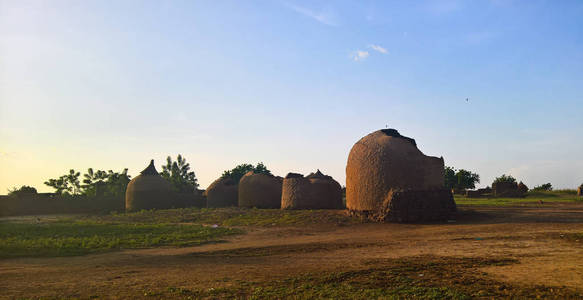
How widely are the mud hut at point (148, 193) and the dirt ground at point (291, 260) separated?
70.8 ft

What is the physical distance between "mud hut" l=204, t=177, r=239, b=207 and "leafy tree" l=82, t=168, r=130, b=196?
15.1 meters

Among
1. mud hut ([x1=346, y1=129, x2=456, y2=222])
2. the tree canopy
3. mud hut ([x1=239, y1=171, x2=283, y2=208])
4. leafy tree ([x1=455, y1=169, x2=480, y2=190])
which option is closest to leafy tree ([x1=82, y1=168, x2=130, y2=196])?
the tree canopy

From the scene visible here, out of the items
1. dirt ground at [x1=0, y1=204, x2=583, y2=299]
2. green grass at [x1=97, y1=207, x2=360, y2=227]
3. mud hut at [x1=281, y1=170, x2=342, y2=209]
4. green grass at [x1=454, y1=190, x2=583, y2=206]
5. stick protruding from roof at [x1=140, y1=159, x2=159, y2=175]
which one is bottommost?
dirt ground at [x1=0, y1=204, x2=583, y2=299]

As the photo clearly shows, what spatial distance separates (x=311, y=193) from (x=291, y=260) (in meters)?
14.9

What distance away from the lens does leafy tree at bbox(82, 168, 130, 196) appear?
45869 millimetres

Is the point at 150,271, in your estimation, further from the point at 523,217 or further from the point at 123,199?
the point at 123,199

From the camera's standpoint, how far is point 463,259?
7.92m

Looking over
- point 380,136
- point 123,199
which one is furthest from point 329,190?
point 123,199

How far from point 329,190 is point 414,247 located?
14402 mm

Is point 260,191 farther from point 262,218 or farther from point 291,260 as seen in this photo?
point 291,260

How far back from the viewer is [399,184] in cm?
1642

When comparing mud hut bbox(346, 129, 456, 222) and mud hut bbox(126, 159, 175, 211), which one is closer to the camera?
mud hut bbox(346, 129, 456, 222)

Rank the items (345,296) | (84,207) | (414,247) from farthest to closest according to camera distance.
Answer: (84,207), (414,247), (345,296)

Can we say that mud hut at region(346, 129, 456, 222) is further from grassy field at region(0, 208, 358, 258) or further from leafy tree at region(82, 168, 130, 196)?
leafy tree at region(82, 168, 130, 196)
